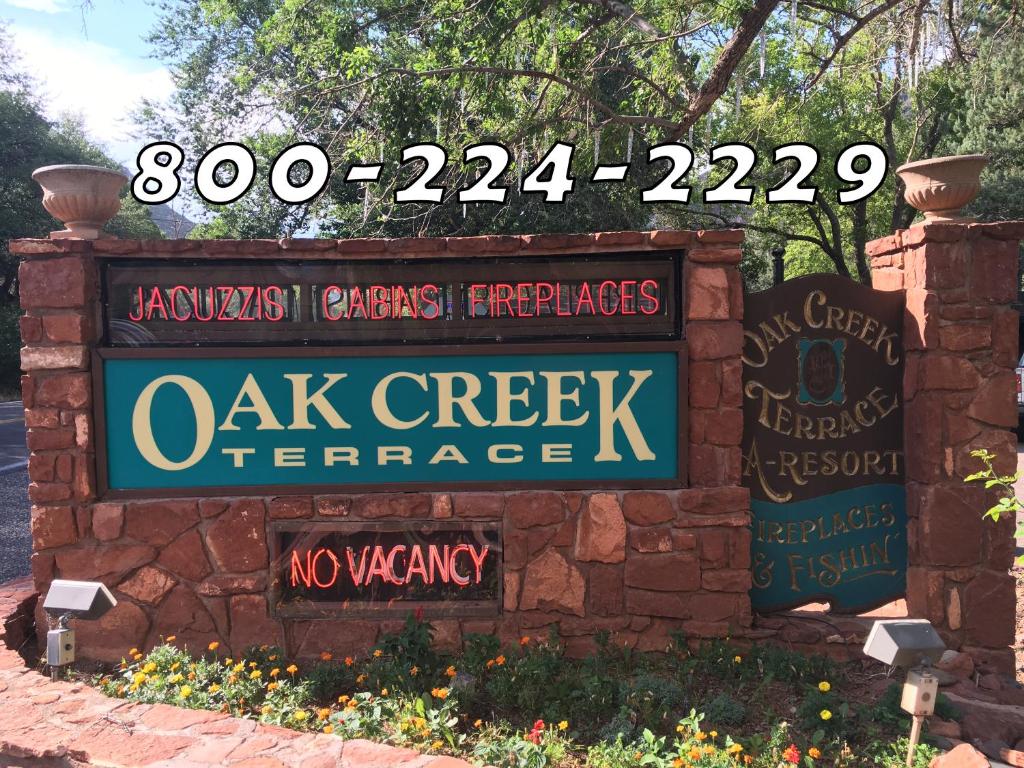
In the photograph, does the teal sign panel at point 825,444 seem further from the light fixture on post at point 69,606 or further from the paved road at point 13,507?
the paved road at point 13,507

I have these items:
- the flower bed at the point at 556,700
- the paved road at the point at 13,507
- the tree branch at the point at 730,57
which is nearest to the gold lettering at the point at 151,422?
the flower bed at the point at 556,700

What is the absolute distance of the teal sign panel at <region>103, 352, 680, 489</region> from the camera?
424 centimetres

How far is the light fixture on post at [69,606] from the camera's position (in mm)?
3430

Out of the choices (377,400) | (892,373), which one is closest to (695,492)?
(892,373)

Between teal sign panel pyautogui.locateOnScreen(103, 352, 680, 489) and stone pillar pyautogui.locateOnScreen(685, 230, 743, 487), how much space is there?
0.43 feet

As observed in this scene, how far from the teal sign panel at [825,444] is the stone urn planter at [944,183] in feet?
1.70

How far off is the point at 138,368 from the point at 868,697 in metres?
4.25

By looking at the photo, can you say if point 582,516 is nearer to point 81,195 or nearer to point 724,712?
point 724,712

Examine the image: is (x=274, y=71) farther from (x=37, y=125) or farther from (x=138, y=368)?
(x=37, y=125)

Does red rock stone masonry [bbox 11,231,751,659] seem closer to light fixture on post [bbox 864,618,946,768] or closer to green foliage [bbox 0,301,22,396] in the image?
light fixture on post [bbox 864,618,946,768]

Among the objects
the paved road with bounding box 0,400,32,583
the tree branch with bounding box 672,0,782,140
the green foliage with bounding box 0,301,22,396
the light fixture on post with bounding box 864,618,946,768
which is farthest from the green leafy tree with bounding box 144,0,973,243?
the green foliage with bounding box 0,301,22,396

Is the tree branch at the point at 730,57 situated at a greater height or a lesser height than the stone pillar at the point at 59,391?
greater

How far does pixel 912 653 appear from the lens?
3.00 metres

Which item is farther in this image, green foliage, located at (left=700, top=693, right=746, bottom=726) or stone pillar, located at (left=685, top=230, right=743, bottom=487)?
stone pillar, located at (left=685, top=230, right=743, bottom=487)
